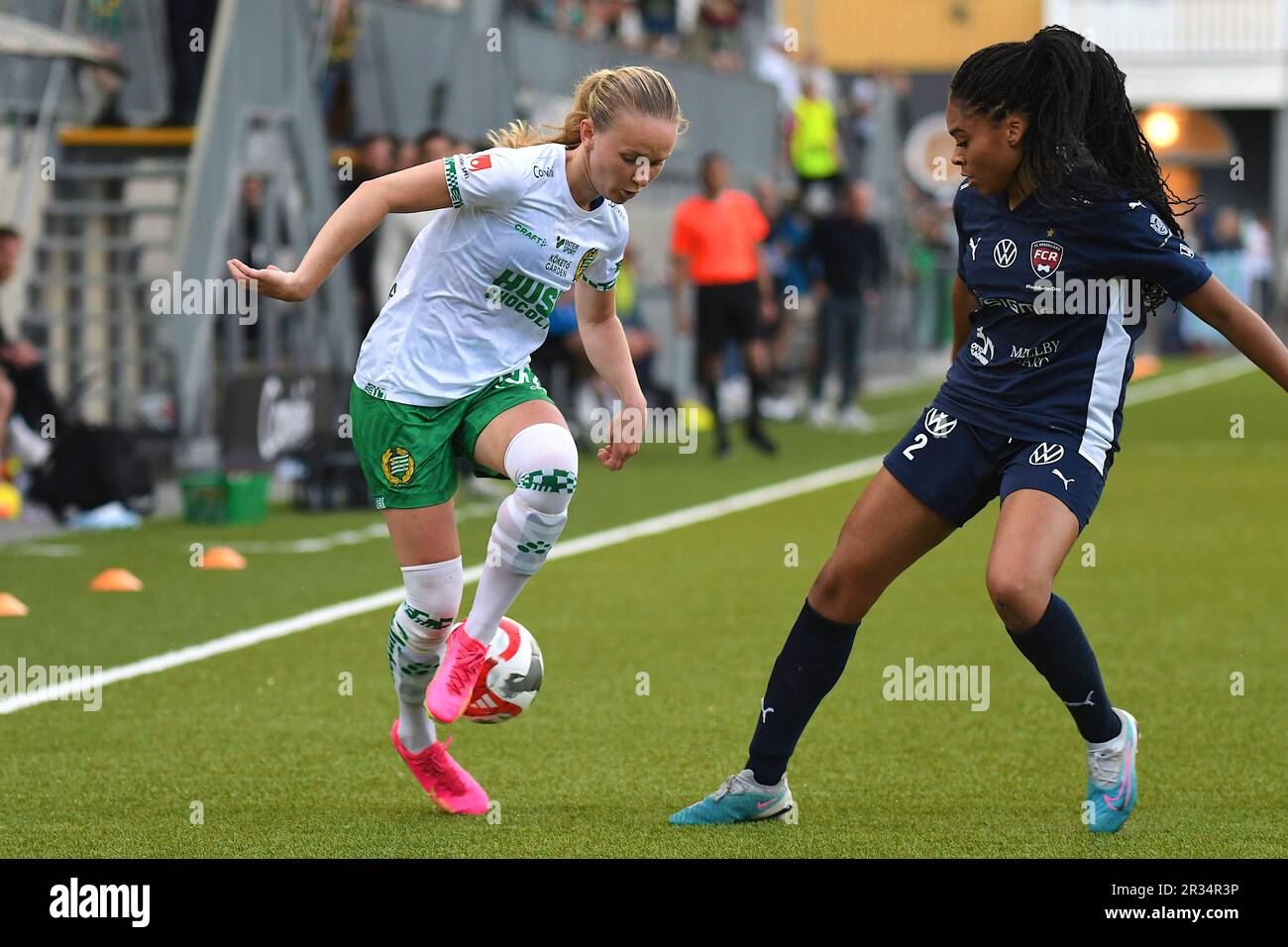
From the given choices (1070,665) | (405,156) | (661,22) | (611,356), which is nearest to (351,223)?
(611,356)

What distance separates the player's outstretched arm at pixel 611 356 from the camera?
6.04 metres

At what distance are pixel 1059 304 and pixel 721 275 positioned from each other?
13.2 metres

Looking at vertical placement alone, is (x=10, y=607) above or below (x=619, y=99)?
below

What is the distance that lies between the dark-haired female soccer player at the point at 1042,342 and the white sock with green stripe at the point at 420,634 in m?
0.98

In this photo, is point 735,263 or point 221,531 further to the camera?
point 735,263

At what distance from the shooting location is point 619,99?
5617 mm

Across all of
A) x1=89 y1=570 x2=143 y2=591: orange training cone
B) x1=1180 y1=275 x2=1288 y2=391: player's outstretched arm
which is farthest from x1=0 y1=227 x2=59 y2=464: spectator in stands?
x1=1180 y1=275 x2=1288 y2=391: player's outstretched arm

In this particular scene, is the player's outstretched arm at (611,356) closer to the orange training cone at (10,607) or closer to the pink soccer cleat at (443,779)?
the pink soccer cleat at (443,779)

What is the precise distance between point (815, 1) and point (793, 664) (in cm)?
4413

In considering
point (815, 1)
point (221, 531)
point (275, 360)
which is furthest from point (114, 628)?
point (815, 1)

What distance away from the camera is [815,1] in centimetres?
4859

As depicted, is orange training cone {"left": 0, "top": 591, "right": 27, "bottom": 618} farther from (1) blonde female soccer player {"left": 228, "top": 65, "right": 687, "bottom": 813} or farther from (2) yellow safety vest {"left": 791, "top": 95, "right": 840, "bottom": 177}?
(2) yellow safety vest {"left": 791, "top": 95, "right": 840, "bottom": 177}

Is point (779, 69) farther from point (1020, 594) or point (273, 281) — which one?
point (273, 281)
